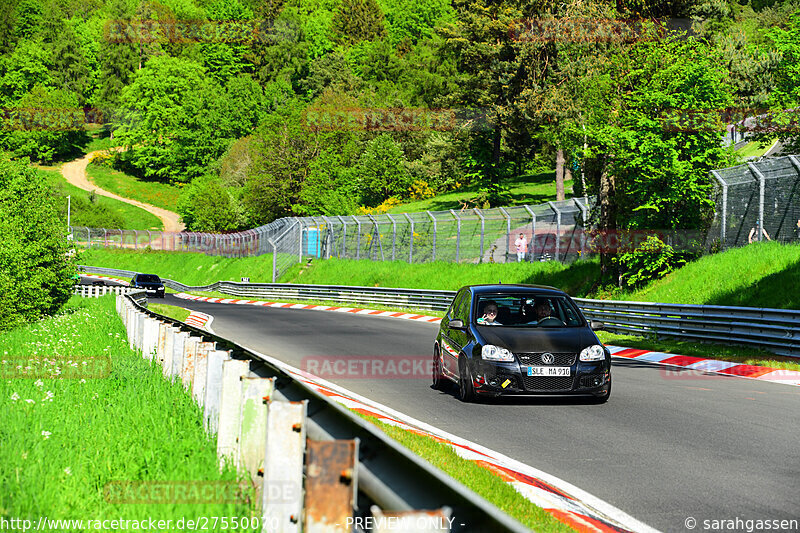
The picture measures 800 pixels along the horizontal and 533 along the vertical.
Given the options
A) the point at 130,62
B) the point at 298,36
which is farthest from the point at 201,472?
the point at 130,62

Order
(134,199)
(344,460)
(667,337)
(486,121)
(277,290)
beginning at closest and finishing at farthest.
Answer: (344,460)
(667,337)
(277,290)
(486,121)
(134,199)

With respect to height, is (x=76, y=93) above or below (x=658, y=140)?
above

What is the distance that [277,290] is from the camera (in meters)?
50.5

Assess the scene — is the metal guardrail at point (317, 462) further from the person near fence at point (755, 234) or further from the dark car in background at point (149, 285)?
the dark car in background at point (149, 285)

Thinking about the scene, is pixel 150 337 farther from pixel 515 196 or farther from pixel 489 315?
pixel 515 196

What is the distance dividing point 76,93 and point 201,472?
554ft

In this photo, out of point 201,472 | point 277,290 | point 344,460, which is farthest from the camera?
point 277,290

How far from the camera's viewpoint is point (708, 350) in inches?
738

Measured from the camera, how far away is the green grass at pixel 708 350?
16594 millimetres

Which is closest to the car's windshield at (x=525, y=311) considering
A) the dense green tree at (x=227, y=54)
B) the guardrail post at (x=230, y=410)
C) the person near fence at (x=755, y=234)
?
the guardrail post at (x=230, y=410)

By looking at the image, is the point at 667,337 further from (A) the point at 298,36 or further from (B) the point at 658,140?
(A) the point at 298,36

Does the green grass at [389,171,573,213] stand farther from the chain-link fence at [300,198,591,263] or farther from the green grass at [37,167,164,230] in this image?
the green grass at [37,167,164,230]

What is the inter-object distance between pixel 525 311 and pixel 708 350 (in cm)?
779

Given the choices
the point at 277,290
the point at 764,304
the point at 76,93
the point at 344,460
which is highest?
the point at 76,93
